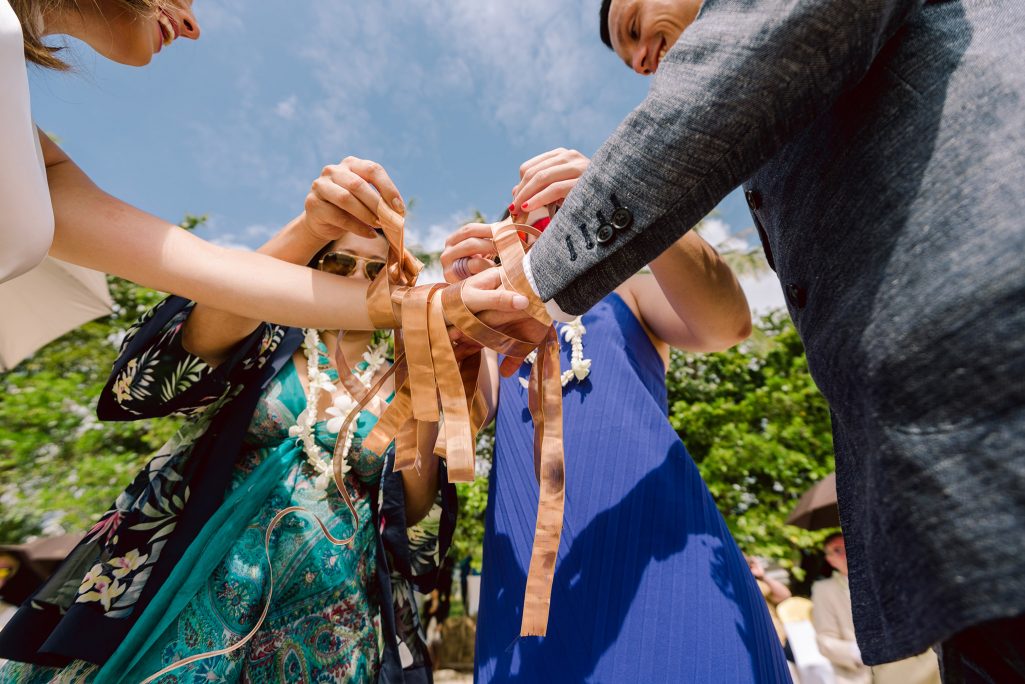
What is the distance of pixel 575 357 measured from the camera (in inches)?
64.8

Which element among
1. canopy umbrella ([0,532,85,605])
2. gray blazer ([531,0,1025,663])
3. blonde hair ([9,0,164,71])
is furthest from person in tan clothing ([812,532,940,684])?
canopy umbrella ([0,532,85,605])

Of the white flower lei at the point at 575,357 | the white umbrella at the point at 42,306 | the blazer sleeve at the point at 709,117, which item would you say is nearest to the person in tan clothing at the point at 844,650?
the white flower lei at the point at 575,357

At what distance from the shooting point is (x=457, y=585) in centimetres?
1062

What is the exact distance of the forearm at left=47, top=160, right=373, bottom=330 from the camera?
3.68ft

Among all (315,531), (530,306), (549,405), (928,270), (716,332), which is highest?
(716,332)

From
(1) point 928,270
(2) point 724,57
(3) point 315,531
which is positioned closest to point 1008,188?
(1) point 928,270

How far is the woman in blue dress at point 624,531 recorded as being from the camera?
45.8 inches

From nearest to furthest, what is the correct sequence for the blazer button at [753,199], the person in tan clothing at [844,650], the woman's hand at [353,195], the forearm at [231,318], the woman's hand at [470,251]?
the blazer button at [753,199], the woman's hand at [353,195], the woman's hand at [470,251], the forearm at [231,318], the person in tan clothing at [844,650]

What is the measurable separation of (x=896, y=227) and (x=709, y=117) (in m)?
0.28

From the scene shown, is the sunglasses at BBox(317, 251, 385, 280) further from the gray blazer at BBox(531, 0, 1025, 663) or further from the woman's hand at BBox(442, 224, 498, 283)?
the gray blazer at BBox(531, 0, 1025, 663)

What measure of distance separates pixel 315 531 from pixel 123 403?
0.67 metres

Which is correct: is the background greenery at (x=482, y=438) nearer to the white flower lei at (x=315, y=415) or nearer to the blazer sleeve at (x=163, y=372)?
the white flower lei at (x=315, y=415)

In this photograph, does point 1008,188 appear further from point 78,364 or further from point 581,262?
point 78,364

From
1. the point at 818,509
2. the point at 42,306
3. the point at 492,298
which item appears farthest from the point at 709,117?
the point at 818,509
